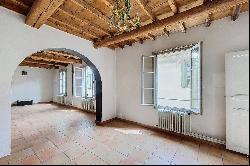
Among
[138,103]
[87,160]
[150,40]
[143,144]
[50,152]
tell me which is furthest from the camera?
[138,103]

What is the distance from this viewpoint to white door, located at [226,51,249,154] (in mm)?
2707

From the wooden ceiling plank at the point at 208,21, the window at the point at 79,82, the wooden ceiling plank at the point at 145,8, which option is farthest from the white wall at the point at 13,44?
the window at the point at 79,82

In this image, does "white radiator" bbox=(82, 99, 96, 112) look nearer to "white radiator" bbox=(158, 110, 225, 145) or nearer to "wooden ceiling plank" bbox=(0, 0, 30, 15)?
"white radiator" bbox=(158, 110, 225, 145)

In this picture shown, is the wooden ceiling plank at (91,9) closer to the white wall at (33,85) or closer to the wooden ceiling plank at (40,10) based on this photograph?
the wooden ceiling plank at (40,10)

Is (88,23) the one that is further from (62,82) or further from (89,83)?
(62,82)

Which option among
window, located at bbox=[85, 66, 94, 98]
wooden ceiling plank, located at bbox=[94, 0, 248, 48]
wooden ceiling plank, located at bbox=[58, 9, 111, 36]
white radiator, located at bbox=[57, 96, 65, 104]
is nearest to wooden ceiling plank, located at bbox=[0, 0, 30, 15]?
wooden ceiling plank, located at bbox=[58, 9, 111, 36]

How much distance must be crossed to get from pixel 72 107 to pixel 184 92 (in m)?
5.70

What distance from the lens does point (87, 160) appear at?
267cm

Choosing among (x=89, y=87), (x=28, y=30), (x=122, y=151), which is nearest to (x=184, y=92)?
(x=89, y=87)

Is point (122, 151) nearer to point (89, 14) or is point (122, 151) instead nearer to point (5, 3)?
point (89, 14)

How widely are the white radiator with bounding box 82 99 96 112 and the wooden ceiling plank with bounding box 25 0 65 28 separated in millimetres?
4034

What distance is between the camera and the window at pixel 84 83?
7018 millimetres

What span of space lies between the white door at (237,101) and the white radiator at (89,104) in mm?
4852

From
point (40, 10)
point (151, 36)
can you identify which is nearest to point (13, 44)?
point (40, 10)
